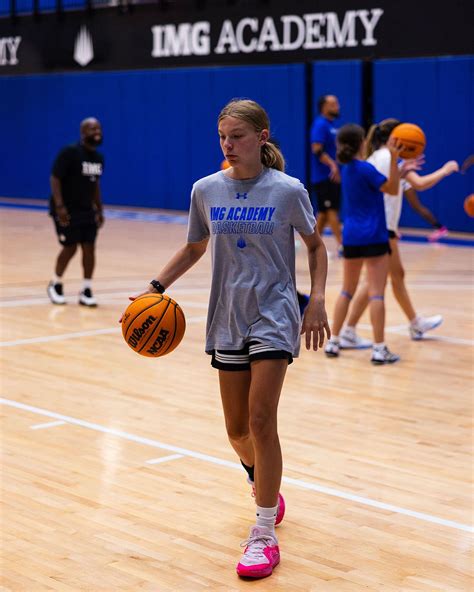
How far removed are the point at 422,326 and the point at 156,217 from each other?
11911mm

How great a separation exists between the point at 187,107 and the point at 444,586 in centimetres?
1731

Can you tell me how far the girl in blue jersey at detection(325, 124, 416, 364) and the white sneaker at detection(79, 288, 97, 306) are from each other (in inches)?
132

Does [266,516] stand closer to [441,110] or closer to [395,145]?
[395,145]

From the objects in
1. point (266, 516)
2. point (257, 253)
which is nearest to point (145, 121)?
point (257, 253)

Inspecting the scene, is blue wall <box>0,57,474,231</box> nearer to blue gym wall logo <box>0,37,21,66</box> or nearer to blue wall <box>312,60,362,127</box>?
blue wall <box>312,60,362,127</box>

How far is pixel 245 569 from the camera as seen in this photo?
4.41 m

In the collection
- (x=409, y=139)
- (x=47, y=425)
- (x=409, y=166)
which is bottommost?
(x=47, y=425)

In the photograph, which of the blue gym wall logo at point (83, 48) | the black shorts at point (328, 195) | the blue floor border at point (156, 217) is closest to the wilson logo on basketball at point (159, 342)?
the black shorts at point (328, 195)

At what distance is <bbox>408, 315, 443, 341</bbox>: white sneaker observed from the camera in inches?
370

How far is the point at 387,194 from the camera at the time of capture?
8656 mm

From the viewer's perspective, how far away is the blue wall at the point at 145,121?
1948 centimetres

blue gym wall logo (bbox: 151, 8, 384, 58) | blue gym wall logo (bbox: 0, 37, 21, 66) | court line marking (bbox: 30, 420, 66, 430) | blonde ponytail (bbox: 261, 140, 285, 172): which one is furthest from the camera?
blue gym wall logo (bbox: 0, 37, 21, 66)

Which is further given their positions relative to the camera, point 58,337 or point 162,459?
point 58,337

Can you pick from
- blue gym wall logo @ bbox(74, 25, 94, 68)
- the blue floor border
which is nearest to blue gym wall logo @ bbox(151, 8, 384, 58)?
blue gym wall logo @ bbox(74, 25, 94, 68)
